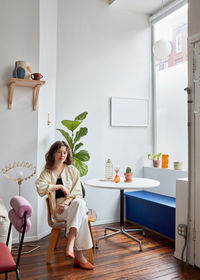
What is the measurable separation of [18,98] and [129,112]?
1.79 m

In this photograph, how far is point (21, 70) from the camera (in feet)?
10.6

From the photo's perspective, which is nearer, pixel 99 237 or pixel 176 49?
pixel 99 237

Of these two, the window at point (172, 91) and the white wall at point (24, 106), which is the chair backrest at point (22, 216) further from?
the window at point (172, 91)

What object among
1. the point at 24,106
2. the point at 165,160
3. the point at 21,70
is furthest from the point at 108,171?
the point at 21,70

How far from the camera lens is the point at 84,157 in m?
3.69

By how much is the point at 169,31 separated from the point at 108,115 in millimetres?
1615

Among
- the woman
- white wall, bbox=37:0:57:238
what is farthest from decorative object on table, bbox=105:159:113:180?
white wall, bbox=37:0:57:238

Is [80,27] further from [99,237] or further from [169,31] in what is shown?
[99,237]

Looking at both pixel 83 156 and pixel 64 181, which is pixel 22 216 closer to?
pixel 64 181

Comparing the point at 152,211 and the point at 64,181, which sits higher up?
the point at 64,181

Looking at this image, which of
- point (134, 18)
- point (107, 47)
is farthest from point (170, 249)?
point (134, 18)

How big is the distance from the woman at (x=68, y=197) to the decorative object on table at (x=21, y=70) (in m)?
0.89

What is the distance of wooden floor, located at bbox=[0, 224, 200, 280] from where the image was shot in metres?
2.54

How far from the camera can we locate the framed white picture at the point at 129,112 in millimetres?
4363
